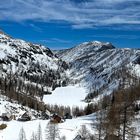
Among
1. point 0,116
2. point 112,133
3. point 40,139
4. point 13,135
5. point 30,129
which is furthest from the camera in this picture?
point 0,116

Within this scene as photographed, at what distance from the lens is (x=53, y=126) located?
324 feet

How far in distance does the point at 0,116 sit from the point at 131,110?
148189 mm

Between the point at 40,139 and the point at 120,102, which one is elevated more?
the point at 120,102

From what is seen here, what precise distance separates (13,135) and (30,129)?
9.92 m

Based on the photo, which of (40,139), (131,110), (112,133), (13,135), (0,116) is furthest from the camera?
(0,116)

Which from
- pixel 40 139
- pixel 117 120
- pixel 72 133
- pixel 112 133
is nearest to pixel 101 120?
pixel 112 133

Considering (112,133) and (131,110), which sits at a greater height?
(131,110)

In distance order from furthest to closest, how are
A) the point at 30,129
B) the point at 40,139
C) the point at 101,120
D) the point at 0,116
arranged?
the point at 0,116
the point at 30,129
the point at 40,139
the point at 101,120

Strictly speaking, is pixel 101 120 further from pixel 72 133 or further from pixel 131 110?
pixel 72 133

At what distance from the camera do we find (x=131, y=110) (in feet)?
144

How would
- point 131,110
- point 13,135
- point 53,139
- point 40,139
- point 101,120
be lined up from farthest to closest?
point 13,135 < point 40,139 < point 53,139 < point 101,120 < point 131,110

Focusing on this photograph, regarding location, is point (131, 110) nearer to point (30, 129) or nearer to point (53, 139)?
point (53, 139)

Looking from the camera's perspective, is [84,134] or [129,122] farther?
[84,134]

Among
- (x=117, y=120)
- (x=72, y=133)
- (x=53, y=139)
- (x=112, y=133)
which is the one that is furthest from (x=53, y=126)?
(x=117, y=120)
